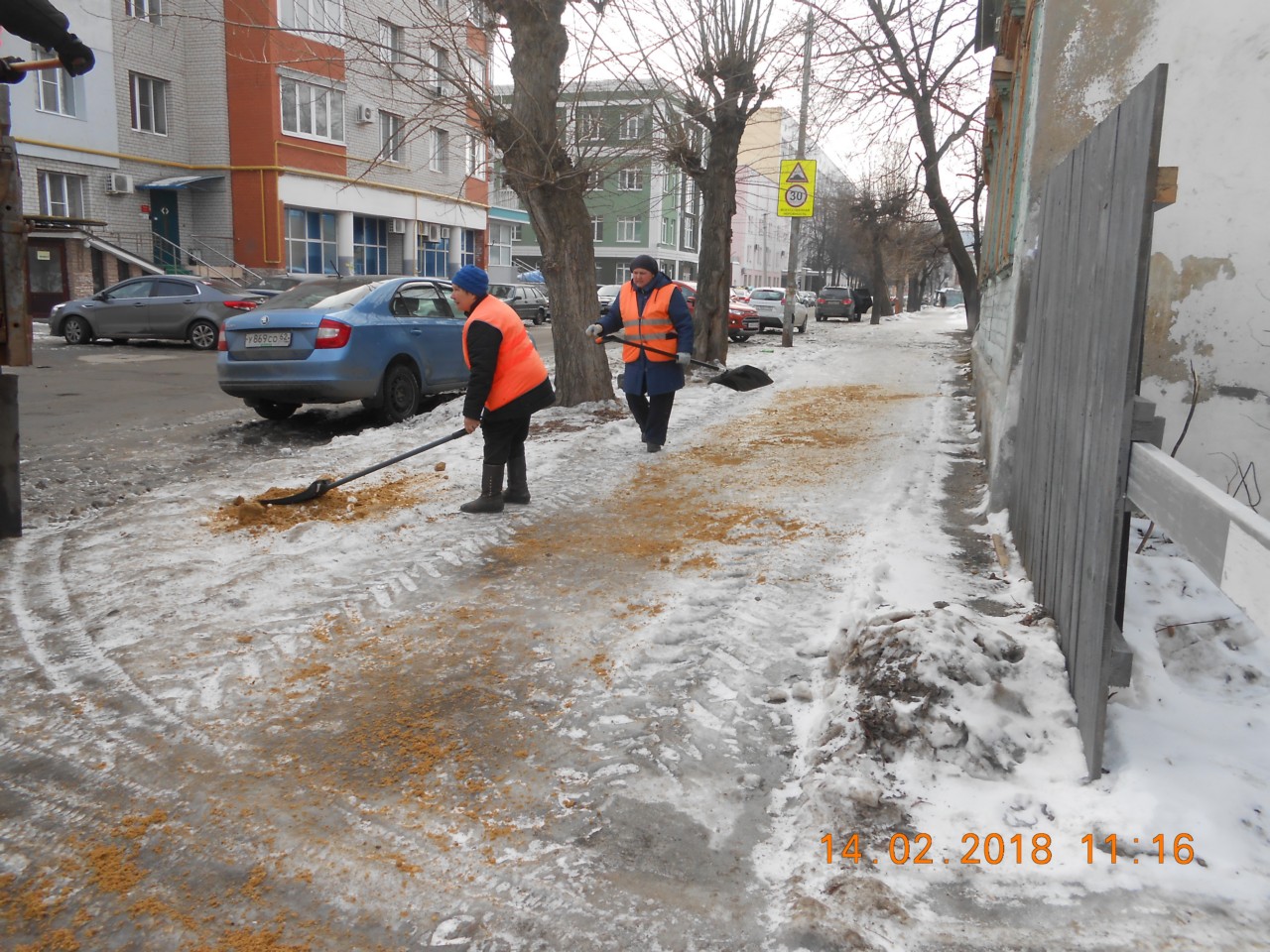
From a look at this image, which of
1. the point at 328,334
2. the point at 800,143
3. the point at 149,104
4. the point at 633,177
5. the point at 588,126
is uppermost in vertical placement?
the point at 149,104

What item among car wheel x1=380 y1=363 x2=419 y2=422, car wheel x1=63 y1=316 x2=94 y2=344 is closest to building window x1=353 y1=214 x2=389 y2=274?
car wheel x1=63 y1=316 x2=94 y2=344

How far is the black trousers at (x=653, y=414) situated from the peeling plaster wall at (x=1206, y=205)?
3742 mm

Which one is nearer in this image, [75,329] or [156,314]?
[156,314]

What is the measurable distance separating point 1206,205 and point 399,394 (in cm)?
730

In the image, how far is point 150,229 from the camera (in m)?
30.1

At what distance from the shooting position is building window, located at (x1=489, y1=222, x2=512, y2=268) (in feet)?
157

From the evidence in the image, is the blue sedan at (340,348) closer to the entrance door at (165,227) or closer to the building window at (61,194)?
the building window at (61,194)

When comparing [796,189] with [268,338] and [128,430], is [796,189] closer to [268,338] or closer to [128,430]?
[268,338]

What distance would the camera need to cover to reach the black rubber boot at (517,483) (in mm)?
6551

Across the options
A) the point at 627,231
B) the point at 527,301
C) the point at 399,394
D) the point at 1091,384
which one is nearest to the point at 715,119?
the point at 399,394

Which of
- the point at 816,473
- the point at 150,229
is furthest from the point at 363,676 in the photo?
the point at 150,229

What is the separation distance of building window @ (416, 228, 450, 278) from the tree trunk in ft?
97.7

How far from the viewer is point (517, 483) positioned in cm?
657

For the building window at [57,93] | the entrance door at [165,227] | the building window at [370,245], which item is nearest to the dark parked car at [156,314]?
the building window at [57,93]
